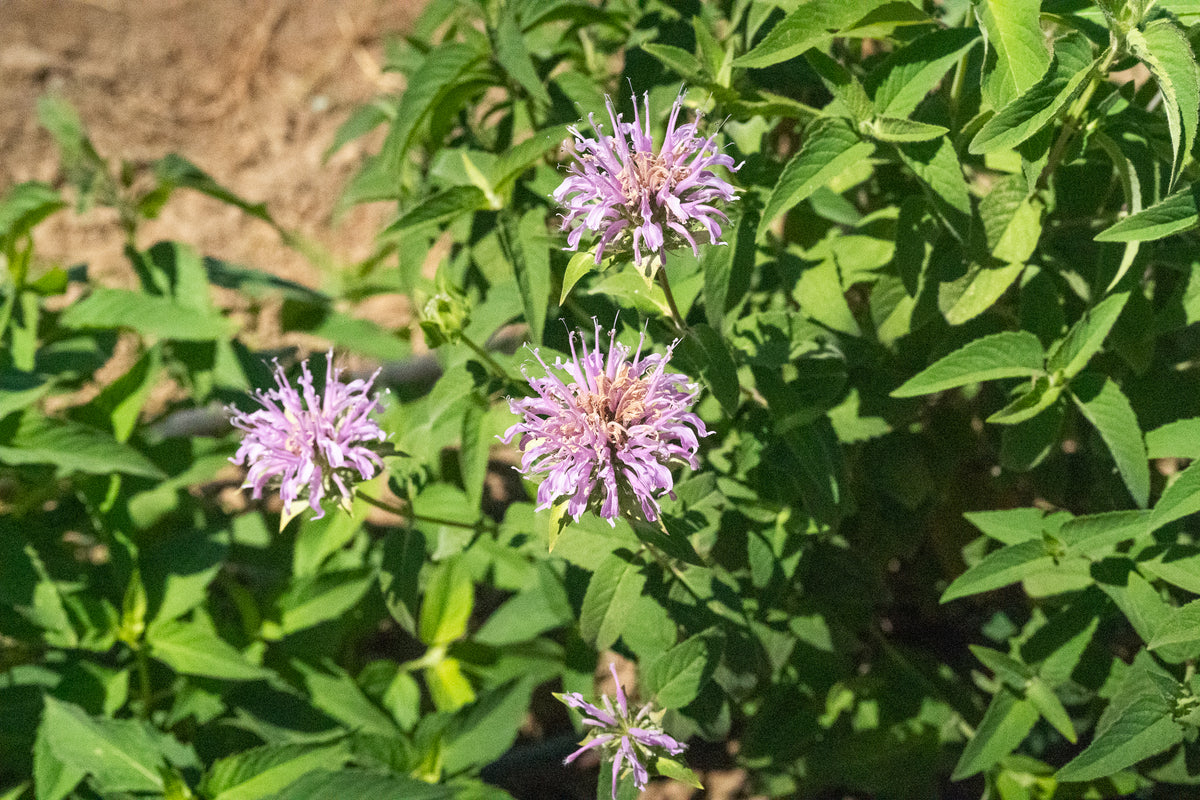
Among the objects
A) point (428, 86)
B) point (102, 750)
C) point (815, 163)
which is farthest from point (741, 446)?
point (102, 750)

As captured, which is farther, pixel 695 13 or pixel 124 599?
pixel 124 599

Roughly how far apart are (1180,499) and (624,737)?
91cm

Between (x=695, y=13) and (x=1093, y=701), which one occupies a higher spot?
(x=695, y=13)

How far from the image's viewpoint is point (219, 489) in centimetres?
314

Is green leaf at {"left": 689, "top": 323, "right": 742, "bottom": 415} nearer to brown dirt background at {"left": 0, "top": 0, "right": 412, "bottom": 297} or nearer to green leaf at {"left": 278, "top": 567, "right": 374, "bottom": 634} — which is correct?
green leaf at {"left": 278, "top": 567, "right": 374, "bottom": 634}

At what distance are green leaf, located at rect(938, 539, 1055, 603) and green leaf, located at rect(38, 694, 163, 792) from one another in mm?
1597

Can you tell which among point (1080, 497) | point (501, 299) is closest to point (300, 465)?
point (501, 299)

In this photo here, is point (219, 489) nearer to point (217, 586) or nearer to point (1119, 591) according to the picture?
point (217, 586)

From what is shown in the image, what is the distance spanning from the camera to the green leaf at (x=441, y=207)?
1.55 metres

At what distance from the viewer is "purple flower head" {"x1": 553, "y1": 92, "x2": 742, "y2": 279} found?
4.16 ft

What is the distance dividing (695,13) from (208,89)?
2917 mm

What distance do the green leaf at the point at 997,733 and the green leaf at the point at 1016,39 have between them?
1.12 metres

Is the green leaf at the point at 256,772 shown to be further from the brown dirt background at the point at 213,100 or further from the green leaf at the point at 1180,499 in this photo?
the brown dirt background at the point at 213,100

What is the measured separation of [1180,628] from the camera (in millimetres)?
1344
